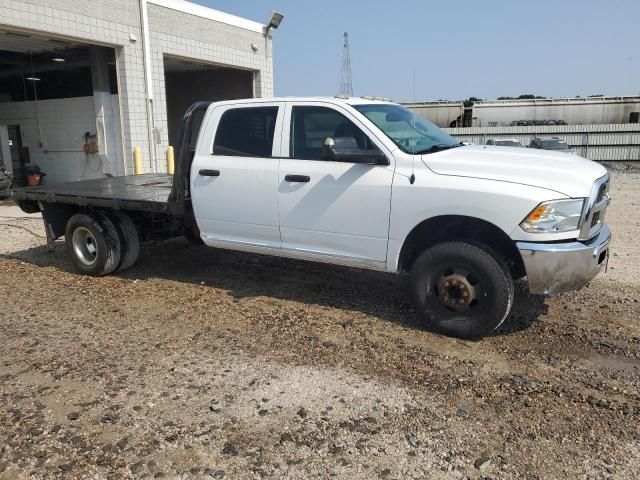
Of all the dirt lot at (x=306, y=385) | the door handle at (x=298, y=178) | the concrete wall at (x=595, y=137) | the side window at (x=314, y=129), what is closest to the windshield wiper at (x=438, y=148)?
the side window at (x=314, y=129)

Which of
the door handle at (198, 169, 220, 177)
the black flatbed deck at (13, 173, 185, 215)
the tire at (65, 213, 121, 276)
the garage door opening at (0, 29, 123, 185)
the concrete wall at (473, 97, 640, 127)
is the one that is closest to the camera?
the door handle at (198, 169, 220, 177)

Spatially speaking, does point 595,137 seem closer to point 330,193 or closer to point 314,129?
point 314,129

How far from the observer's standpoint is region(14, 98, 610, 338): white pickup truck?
4.32m

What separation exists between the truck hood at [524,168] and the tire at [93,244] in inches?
159

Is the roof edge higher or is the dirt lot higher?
the roof edge

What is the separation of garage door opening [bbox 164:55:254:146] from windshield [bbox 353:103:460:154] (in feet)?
44.8

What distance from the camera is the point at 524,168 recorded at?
4.43 m

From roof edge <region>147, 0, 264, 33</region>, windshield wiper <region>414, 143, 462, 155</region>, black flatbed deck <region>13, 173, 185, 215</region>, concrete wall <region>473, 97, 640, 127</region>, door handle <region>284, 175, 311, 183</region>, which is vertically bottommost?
black flatbed deck <region>13, 173, 185, 215</region>

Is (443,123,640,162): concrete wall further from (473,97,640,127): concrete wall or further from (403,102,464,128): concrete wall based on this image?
(403,102,464,128): concrete wall

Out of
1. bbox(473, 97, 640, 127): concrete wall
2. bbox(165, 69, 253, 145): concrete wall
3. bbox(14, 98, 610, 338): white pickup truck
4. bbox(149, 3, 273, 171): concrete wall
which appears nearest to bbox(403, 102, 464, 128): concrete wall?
bbox(473, 97, 640, 127): concrete wall

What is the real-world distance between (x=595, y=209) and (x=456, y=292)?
1293 millimetres

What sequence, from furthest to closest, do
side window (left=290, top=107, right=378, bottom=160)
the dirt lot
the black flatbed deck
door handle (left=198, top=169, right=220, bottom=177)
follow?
the black flatbed deck < door handle (left=198, top=169, right=220, bottom=177) < side window (left=290, top=107, right=378, bottom=160) < the dirt lot

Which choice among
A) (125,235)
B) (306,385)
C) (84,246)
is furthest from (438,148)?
(84,246)

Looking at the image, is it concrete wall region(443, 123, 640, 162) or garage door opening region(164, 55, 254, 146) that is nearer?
garage door opening region(164, 55, 254, 146)
